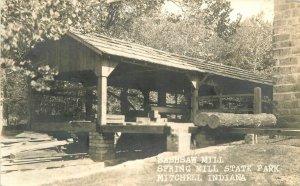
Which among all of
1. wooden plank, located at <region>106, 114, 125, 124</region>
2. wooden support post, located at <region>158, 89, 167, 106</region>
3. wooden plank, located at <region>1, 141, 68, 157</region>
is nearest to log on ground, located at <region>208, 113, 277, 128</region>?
wooden plank, located at <region>106, 114, 125, 124</region>

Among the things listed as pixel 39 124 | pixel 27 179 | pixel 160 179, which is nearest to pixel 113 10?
pixel 39 124

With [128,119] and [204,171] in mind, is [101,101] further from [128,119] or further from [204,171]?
[204,171]

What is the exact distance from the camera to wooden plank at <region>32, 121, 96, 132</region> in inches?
553

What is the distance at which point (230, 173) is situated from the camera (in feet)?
27.3

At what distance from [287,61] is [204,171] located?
6.33m

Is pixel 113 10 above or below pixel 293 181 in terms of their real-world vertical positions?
above

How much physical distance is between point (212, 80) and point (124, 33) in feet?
48.5

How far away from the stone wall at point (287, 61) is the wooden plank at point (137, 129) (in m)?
4.15

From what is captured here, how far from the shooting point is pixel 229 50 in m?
35.8

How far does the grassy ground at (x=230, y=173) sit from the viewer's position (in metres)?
7.97

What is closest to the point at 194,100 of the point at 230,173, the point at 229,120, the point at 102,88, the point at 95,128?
the point at 229,120

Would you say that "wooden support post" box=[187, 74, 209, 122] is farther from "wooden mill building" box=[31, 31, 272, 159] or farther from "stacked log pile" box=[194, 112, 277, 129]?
"stacked log pile" box=[194, 112, 277, 129]

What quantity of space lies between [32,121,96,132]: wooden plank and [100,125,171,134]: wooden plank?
0.57 meters

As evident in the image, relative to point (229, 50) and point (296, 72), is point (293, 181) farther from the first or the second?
point (229, 50)
